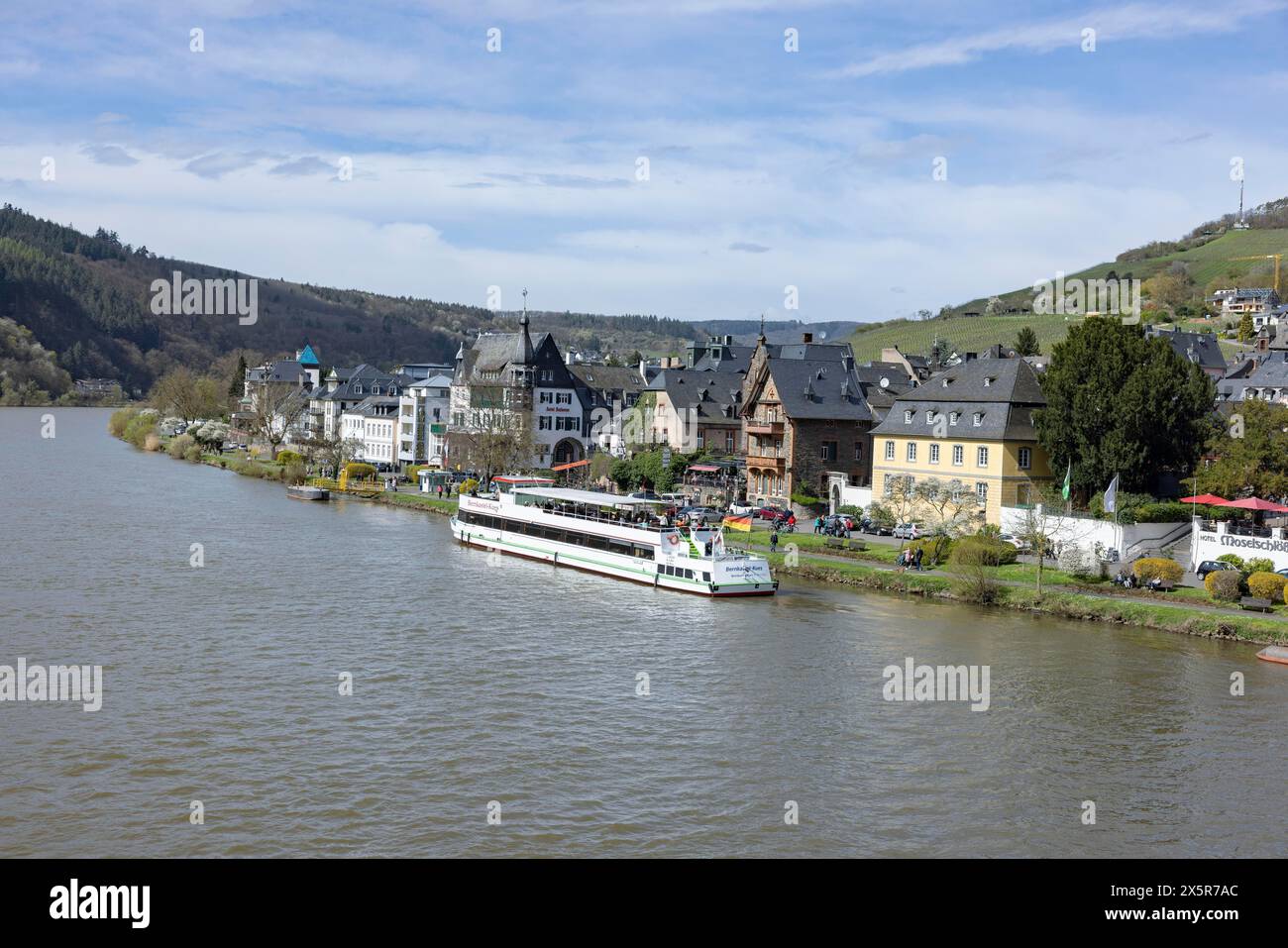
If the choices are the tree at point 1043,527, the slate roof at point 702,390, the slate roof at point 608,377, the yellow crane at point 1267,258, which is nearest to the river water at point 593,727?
the tree at point 1043,527

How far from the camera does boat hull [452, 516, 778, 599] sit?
162 ft

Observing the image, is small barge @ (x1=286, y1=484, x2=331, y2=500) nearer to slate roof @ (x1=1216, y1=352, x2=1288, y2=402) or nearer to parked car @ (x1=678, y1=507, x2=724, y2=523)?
parked car @ (x1=678, y1=507, x2=724, y2=523)

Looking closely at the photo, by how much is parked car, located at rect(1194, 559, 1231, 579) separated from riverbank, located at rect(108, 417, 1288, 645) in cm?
343

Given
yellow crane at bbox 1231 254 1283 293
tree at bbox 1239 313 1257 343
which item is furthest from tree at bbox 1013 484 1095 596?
yellow crane at bbox 1231 254 1283 293

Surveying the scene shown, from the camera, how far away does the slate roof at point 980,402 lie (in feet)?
194

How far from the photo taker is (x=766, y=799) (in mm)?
24953

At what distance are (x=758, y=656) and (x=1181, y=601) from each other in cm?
1671

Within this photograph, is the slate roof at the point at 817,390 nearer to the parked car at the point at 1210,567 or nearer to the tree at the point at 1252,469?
the tree at the point at 1252,469

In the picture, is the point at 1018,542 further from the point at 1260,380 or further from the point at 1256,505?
the point at 1260,380

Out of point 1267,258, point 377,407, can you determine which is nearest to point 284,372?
point 377,407

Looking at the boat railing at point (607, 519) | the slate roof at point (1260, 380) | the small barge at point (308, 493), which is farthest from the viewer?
the slate roof at point (1260, 380)

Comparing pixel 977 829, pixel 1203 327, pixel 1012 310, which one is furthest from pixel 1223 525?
pixel 1012 310

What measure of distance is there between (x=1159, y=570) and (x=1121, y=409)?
10.9 meters

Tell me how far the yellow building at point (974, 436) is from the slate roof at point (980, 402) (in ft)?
0.16
